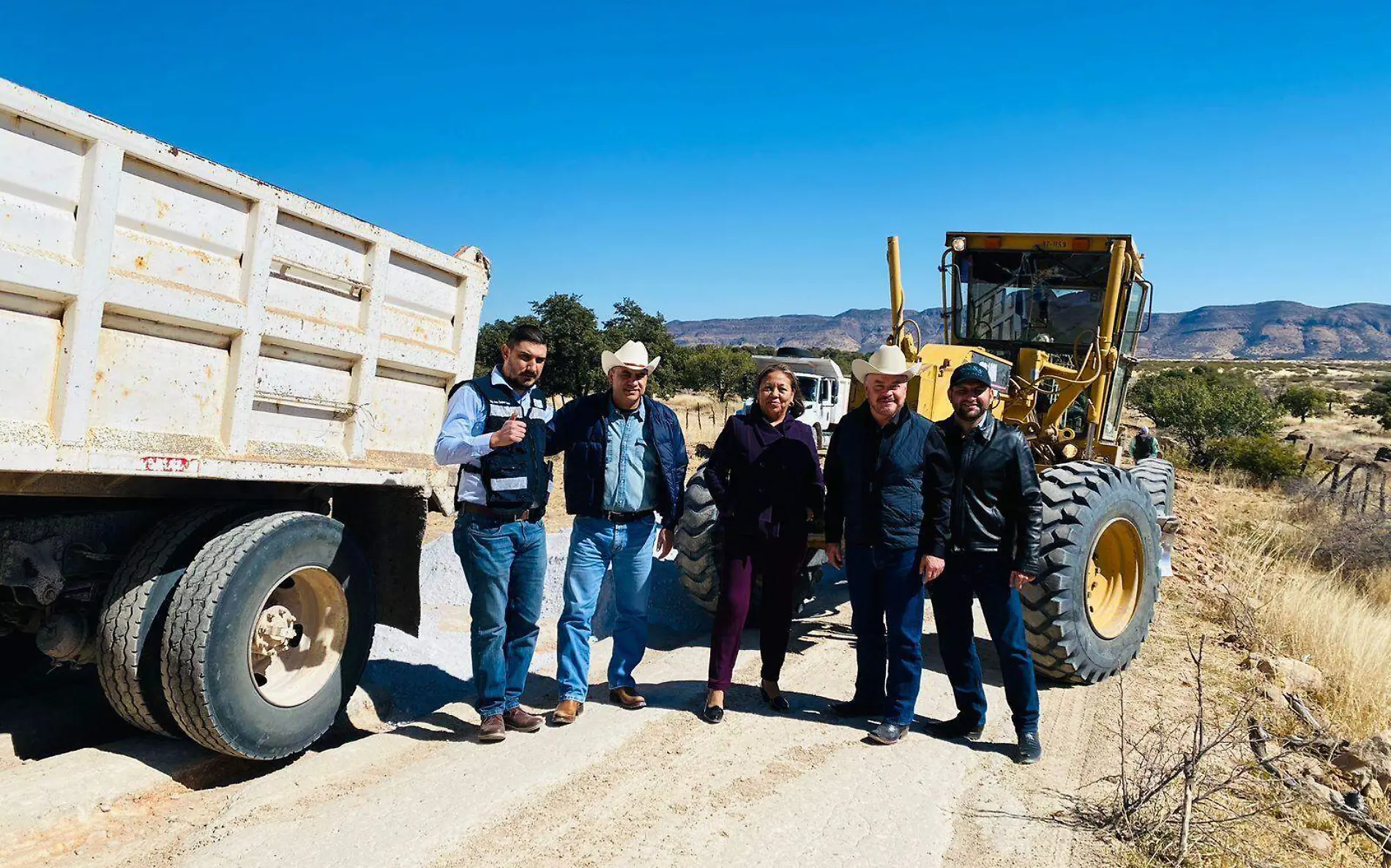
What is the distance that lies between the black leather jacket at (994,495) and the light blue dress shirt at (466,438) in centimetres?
219

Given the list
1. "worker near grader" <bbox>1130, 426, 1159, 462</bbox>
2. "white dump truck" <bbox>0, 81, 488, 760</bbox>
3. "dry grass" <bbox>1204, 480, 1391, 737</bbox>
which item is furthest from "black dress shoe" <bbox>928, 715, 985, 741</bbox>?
"worker near grader" <bbox>1130, 426, 1159, 462</bbox>

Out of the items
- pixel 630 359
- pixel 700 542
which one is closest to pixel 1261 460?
pixel 700 542

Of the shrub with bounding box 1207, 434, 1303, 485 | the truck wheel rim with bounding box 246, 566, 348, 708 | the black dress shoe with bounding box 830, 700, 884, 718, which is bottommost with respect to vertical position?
the black dress shoe with bounding box 830, 700, 884, 718

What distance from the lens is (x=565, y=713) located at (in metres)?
4.59

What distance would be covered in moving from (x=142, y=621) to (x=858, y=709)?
334cm

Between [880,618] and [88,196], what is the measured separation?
153 inches

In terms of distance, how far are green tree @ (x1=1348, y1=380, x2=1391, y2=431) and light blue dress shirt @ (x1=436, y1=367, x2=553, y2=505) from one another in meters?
36.2

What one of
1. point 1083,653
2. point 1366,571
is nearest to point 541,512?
point 1083,653

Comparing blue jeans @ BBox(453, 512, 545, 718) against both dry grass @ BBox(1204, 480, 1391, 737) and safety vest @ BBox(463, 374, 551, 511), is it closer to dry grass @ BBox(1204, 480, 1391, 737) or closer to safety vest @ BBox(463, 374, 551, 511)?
safety vest @ BBox(463, 374, 551, 511)

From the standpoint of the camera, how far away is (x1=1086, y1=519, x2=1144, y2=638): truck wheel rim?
586cm

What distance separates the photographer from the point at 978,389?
14.6 feet

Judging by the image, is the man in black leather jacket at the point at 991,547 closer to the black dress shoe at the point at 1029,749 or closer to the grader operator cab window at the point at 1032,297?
the black dress shoe at the point at 1029,749

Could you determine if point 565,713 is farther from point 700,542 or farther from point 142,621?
point 142,621

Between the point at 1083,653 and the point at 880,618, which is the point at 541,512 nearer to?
the point at 880,618
